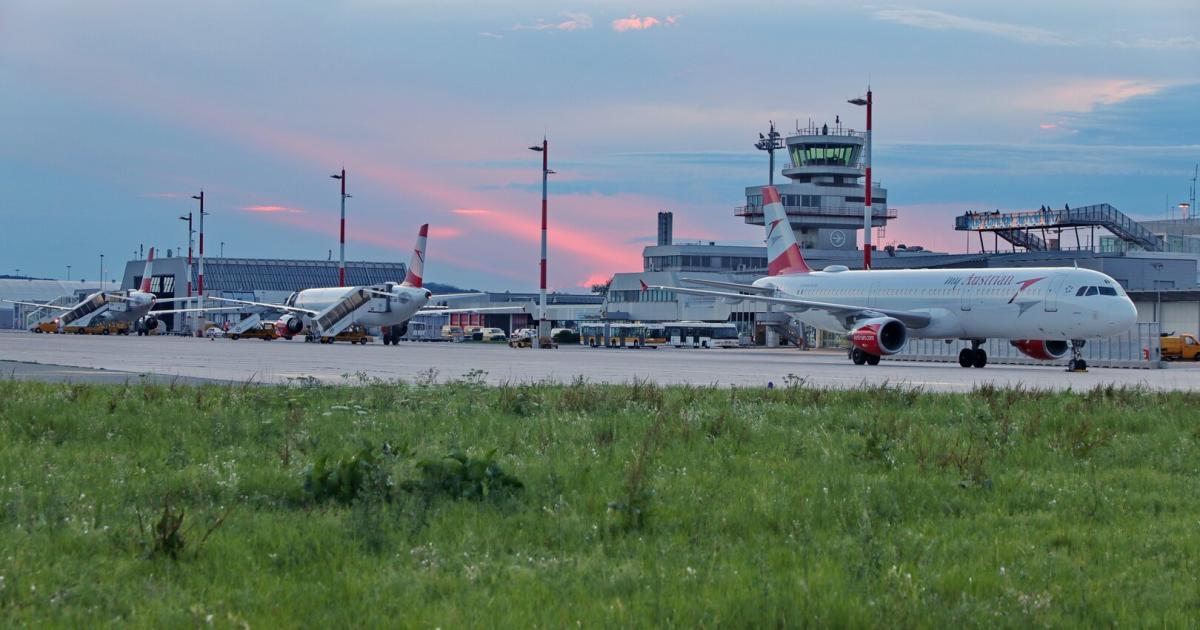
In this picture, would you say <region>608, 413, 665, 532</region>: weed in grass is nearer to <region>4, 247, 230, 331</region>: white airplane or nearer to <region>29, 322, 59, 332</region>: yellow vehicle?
<region>4, 247, 230, 331</region>: white airplane

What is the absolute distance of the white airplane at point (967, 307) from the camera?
3969 cm

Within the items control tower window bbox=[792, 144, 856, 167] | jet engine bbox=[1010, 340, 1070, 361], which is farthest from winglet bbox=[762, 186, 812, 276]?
control tower window bbox=[792, 144, 856, 167]

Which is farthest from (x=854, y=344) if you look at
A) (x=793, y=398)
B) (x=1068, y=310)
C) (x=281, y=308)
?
(x=281, y=308)

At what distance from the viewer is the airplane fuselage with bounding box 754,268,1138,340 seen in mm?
39375

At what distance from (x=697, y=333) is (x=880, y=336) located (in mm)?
68675

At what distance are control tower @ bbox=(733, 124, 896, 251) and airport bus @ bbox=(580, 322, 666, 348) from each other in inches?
709

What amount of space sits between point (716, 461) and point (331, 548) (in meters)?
4.91

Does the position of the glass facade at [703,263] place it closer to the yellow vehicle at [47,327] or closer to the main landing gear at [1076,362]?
the yellow vehicle at [47,327]

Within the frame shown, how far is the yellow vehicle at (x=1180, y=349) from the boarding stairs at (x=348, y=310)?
44433mm

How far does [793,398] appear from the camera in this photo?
1992 centimetres

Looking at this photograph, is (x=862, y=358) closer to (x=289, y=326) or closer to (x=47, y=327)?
(x=289, y=326)

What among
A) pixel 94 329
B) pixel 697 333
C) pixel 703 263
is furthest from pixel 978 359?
pixel 703 263

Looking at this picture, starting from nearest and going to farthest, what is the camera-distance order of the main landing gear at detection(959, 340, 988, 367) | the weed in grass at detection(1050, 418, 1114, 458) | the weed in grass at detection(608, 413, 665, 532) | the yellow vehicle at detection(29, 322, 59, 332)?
the weed in grass at detection(608, 413, 665, 532), the weed in grass at detection(1050, 418, 1114, 458), the main landing gear at detection(959, 340, 988, 367), the yellow vehicle at detection(29, 322, 59, 332)

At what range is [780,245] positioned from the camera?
6150 centimetres
